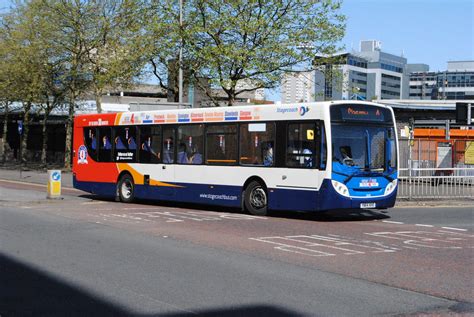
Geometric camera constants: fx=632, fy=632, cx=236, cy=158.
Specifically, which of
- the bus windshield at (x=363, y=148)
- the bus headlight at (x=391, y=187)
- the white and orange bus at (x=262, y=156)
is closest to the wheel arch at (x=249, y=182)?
the white and orange bus at (x=262, y=156)

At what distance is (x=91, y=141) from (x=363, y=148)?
35.3 ft

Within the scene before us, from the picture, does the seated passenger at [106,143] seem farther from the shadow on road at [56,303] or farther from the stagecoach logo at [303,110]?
the shadow on road at [56,303]

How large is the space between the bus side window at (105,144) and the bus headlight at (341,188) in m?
9.40

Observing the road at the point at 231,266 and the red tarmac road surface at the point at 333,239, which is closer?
the road at the point at 231,266

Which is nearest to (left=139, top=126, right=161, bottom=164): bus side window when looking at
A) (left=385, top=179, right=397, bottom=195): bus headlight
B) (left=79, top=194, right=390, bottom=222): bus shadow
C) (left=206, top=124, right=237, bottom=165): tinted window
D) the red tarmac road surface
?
(left=79, top=194, right=390, bottom=222): bus shadow

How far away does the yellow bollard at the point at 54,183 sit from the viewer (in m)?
20.4

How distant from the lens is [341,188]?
15266mm

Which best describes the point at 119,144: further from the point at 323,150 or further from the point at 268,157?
the point at 323,150

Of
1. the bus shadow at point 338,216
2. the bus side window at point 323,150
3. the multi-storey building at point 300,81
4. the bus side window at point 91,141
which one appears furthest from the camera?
the multi-storey building at point 300,81

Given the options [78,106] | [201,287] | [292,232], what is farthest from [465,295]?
[78,106]

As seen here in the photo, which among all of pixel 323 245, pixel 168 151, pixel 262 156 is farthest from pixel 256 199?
pixel 323 245

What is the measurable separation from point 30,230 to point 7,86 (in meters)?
29.8

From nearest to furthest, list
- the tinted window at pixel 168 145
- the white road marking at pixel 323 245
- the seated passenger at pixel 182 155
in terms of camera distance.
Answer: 1. the white road marking at pixel 323 245
2. the seated passenger at pixel 182 155
3. the tinted window at pixel 168 145

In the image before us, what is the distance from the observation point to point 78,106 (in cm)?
4222
